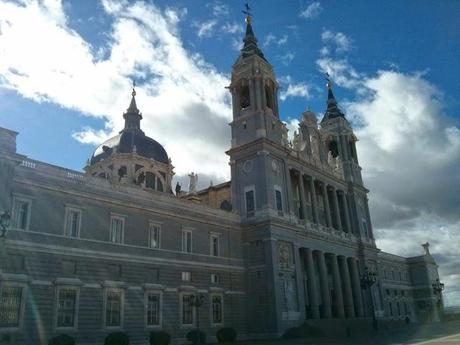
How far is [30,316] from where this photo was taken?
87.4 ft

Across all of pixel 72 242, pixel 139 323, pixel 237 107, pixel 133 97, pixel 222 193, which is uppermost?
pixel 133 97

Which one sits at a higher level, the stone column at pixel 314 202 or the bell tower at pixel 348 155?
the bell tower at pixel 348 155

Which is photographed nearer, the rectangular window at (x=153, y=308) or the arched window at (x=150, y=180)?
the rectangular window at (x=153, y=308)

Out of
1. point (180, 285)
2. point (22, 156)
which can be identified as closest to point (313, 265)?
point (180, 285)

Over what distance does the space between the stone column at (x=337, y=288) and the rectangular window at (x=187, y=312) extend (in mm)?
22540

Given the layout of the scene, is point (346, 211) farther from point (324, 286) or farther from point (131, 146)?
point (131, 146)

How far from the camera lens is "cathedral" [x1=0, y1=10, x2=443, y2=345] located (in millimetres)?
27859

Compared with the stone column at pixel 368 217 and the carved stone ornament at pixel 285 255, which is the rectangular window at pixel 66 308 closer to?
the carved stone ornament at pixel 285 255

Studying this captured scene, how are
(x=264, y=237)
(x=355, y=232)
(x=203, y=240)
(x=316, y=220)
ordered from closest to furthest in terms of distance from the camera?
(x=203, y=240) → (x=264, y=237) → (x=316, y=220) → (x=355, y=232)

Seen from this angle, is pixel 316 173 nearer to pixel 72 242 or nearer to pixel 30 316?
pixel 72 242

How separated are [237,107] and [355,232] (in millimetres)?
25242

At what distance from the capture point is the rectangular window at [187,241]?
38703mm

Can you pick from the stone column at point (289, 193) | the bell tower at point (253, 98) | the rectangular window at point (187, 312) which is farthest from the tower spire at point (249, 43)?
the rectangular window at point (187, 312)

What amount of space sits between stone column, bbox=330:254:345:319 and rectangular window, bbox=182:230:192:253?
2241 cm
